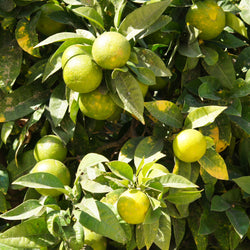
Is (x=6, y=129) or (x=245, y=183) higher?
(x=6, y=129)

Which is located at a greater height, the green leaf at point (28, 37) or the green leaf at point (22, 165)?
the green leaf at point (28, 37)

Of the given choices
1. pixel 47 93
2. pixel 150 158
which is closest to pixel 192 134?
pixel 150 158

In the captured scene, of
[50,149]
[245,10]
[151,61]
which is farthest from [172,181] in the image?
[245,10]

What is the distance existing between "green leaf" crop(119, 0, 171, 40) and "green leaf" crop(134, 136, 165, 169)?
15.0 inches

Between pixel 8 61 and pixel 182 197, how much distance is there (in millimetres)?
866

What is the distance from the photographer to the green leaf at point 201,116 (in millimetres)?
1311

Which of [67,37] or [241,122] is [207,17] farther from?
[67,37]

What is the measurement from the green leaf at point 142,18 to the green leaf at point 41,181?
0.52 meters

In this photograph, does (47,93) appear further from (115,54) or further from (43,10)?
(115,54)

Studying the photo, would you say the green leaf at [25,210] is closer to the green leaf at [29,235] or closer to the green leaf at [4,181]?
the green leaf at [29,235]

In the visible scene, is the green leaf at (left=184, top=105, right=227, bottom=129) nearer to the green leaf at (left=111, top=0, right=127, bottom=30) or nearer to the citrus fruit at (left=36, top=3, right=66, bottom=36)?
the green leaf at (left=111, top=0, right=127, bottom=30)

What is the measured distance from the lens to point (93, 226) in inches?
47.5

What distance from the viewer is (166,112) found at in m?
1.40

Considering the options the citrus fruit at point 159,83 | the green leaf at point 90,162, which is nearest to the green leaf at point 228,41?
the citrus fruit at point 159,83
